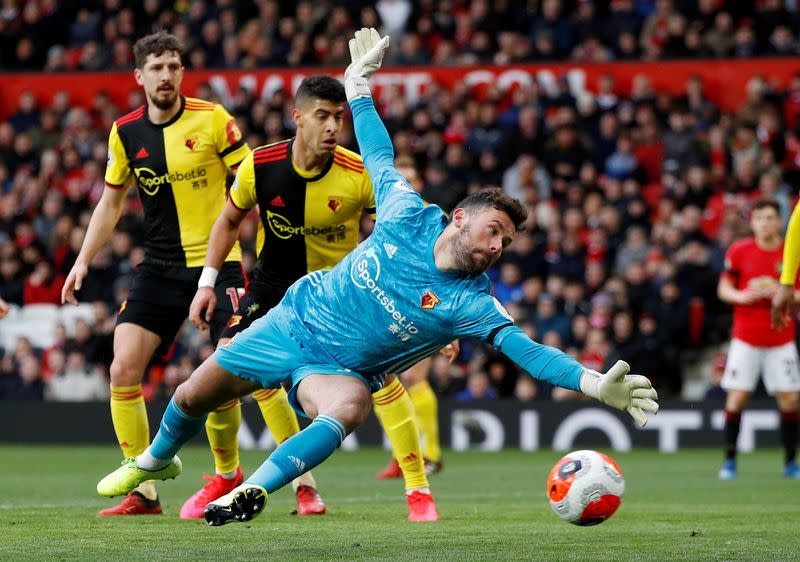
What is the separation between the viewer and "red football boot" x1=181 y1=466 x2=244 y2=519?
8320mm

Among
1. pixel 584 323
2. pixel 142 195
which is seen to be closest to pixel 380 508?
pixel 142 195

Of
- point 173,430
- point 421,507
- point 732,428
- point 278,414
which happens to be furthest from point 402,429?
point 732,428

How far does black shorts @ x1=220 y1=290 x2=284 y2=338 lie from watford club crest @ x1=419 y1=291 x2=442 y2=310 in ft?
7.13

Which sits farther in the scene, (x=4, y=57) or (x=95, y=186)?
(x=4, y=57)

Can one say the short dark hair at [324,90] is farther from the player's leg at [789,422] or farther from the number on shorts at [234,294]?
the player's leg at [789,422]

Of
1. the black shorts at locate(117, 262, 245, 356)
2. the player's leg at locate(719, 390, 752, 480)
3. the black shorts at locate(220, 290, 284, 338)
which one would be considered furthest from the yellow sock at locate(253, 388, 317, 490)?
the player's leg at locate(719, 390, 752, 480)

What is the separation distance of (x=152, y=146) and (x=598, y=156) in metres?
11.7

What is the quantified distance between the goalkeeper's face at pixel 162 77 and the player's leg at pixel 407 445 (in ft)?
7.70

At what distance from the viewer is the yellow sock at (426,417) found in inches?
531

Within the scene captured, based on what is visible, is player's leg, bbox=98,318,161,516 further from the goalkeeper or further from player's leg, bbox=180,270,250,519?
the goalkeeper

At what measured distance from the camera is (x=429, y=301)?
6414 millimetres

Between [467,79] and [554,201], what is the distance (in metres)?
3.27

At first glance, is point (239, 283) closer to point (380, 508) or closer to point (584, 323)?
point (380, 508)

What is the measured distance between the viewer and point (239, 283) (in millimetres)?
8742
